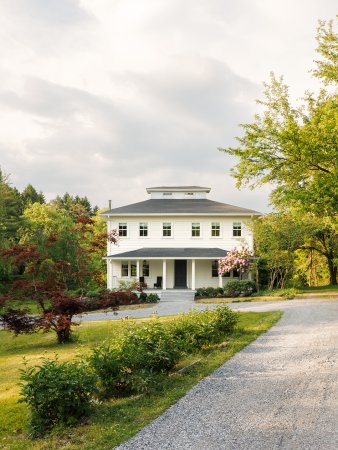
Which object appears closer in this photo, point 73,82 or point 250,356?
point 250,356

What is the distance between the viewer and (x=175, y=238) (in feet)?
109

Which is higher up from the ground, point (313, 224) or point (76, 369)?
point (313, 224)

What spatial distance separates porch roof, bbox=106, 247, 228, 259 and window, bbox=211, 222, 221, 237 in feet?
4.04

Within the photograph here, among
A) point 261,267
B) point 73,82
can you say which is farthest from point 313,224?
point 73,82

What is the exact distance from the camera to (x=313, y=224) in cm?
3012

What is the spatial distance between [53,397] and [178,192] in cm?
3166

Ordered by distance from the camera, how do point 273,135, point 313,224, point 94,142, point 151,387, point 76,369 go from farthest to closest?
point 313,224
point 94,142
point 273,135
point 151,387
point 76,369

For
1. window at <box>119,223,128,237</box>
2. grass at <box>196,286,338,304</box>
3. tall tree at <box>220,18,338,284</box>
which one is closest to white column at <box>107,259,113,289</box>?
window at <box>119,223,128,237</box>

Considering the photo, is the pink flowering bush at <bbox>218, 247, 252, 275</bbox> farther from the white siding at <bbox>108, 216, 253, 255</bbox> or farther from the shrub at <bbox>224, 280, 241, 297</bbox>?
the white siding at <bbox>108, 216, 253, 255</bbox>

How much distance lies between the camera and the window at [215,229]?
109 feet

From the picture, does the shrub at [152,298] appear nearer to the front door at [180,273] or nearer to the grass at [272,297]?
the grass at [272,297]

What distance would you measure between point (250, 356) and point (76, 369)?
4966mm

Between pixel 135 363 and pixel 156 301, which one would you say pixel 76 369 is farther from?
pixel 156 301

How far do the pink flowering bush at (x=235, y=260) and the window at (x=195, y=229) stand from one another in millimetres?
4049
